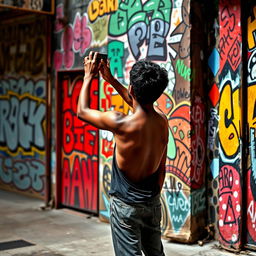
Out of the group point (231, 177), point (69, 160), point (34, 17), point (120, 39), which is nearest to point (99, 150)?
point (69, 160)

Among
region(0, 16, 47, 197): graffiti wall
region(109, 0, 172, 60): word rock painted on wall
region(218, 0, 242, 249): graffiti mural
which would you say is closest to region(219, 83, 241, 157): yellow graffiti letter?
region(218, 0, 242, 249): graffiti mural

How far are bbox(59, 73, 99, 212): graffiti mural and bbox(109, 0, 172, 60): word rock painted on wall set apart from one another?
131 cm

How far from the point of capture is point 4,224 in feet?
25.6

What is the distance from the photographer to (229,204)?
20.5 feet

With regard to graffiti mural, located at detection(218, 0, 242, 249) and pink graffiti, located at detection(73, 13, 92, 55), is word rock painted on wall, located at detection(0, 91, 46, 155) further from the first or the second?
graffiti mural, located at detection(218, 0, 242, 249)

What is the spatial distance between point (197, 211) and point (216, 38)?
234 centimetres

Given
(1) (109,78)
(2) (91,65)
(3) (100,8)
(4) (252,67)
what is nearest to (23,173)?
(3) (100,8)

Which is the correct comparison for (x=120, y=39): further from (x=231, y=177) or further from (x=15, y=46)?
(x=15, y=46)

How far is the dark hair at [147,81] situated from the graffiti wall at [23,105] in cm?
647

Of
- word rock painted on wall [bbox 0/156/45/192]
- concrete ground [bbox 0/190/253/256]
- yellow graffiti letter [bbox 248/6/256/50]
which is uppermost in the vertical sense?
yellow graffiti letter [bbox 248/6/256/50]

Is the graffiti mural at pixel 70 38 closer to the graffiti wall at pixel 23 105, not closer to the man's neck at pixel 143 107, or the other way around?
the graffiti wall at pixel 23 105

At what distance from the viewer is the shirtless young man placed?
3.45 m

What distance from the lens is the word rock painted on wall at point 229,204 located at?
20.1 feet

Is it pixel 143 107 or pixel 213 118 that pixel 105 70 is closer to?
pixel 143 107
